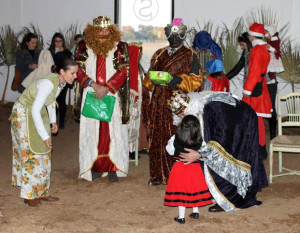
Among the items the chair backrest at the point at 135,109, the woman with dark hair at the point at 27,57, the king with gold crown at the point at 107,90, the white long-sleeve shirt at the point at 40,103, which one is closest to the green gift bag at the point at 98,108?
the king with gold crown at the point at 107,90

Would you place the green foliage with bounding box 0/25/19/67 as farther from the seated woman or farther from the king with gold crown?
the seated woman

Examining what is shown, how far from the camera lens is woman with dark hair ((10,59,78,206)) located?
498cm

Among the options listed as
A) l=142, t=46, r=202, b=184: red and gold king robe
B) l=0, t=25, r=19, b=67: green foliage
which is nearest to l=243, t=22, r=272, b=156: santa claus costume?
l=142, t=46, r=202, b=184: red and gold king robe

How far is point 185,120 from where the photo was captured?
474 centimetres

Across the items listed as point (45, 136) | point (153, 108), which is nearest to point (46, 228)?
point (45, 136)

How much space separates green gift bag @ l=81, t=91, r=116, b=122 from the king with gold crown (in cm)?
12

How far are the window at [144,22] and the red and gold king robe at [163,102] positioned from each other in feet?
16.4

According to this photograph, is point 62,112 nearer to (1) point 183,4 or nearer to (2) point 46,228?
(1) point 183,4

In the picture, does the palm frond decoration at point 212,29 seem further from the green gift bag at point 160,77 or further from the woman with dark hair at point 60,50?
the green gift bag at point 160,77

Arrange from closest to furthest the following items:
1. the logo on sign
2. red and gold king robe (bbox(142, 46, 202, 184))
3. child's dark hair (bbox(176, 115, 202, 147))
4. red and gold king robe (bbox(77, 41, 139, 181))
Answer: child's dark hair (bbox(176, 115, 202, 147))
red and gold king robe (bbox(142, 46, 202, 184))
red and gold king robe (bbox(77, 41, 139, 181))
the logo on sign

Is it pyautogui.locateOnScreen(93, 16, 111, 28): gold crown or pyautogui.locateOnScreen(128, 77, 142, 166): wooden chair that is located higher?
pyautogui.locateOnScreen(93, 16, 111, 28): gold crown

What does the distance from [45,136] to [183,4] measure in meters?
6.27

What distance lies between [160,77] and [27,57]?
3.91m

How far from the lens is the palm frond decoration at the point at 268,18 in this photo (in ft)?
33.1
